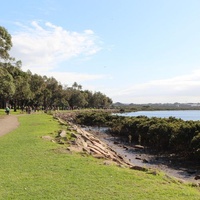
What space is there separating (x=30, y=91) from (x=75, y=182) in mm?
54913

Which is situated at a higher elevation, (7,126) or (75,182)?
(7,126)

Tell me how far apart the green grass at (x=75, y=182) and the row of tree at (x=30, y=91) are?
2193 centimetres

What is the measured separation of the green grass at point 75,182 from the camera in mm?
6469

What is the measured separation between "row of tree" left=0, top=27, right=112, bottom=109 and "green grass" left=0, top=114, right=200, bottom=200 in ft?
72.0

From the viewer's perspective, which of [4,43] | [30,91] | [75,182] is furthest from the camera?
[30,91]

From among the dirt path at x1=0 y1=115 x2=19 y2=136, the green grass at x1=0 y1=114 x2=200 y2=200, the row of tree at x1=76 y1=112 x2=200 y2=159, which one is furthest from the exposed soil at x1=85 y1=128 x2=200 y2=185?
the dirt path at x1=0 y1=115 x2=19 y2=136

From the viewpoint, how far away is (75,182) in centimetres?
731

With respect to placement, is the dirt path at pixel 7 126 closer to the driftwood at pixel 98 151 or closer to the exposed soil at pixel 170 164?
the driftwood at pixel 98 151

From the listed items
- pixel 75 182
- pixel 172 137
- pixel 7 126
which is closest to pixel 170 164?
pixel 172 137

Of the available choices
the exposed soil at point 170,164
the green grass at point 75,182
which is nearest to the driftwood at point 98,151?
the green grass at point 75,182

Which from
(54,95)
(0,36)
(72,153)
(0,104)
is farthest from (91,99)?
(72,153)

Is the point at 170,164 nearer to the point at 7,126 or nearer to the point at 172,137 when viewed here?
the point at 172,137

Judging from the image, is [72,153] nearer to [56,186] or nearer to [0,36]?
[56,186]

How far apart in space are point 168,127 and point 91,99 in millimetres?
114015
